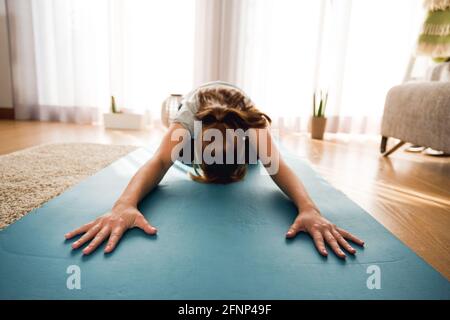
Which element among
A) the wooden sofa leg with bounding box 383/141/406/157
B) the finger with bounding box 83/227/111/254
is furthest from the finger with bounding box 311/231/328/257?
the wooden sofa leg with bounding box 383/141/406/157

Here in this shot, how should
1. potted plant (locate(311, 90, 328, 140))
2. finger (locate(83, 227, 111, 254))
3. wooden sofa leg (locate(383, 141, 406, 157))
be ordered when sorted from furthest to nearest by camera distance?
potted plant (locate(311, 90, 328, 140)) → wooden sofa leg (locate(383, 141, 406, 157)) → finger (locate(83, 227, 111, 254))

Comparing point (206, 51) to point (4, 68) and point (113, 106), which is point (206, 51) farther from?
point (4, 68)

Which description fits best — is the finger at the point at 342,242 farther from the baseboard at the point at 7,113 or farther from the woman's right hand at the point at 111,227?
the baseboard at the point at 7,113

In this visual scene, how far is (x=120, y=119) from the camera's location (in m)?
2.99

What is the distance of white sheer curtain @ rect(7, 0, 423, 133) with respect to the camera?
3.05 m

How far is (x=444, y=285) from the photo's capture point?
2.19 feet

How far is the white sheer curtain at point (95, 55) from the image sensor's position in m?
3.04

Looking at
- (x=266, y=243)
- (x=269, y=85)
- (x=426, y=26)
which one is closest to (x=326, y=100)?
(x=269, y=85)

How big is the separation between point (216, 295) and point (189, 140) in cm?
76

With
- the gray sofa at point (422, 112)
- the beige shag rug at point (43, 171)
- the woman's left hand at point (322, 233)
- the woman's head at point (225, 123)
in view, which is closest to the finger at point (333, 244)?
the woman's left hand at point (322, 233)

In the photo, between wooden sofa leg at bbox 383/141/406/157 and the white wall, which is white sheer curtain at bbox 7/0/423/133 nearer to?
the white wall

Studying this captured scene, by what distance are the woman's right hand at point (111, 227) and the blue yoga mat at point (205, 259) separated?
20mm

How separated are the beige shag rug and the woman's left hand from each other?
81 cm
